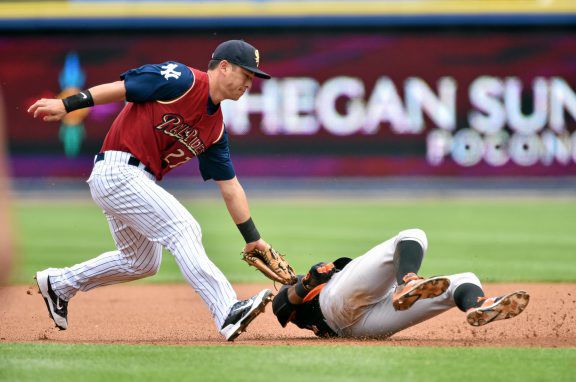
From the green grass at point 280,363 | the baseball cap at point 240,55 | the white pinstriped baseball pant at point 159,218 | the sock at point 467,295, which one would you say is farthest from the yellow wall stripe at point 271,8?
the sock at point 467,295

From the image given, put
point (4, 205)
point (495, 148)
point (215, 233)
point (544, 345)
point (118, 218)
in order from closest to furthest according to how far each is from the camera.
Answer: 1. point (4, 205)
2. point (544, 345)
3. point (118, 218)
4. point (215, 233)
5. point (495, 148)

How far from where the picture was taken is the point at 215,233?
14477mm

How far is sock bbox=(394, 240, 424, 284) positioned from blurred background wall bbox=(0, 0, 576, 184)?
53.9 feet

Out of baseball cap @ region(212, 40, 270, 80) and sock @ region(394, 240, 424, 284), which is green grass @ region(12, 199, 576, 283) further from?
sock @ region(394, 240, 424, 284)

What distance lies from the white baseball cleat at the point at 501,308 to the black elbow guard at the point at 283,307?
3.67 ft

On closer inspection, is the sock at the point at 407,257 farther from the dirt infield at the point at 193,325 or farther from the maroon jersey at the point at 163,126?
the maroon jersey at the point at 163,126

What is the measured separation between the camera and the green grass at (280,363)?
4.57 m

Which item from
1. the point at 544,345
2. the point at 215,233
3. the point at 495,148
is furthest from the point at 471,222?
the point at 544,345

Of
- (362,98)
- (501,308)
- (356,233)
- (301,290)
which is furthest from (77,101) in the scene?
(362,98)

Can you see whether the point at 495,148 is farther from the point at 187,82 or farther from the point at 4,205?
the point at 4,205

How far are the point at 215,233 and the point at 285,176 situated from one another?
792cm

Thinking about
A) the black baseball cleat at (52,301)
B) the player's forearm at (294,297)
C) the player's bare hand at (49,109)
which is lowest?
the black baseball cleat at (52,301)

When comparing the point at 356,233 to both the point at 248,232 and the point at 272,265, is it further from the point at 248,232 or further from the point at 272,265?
the point at 272,265

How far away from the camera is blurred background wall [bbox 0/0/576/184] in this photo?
2167 cm
